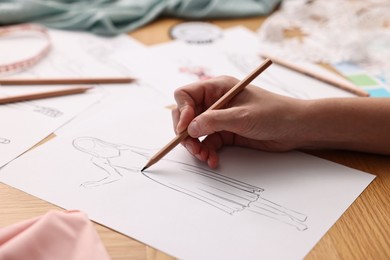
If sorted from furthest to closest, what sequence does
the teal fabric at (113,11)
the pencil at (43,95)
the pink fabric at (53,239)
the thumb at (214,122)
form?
the teal fabric at (113,11) → the pencil at (43,95) → the thumb at (214,122) → the pink fabric at (53,239)

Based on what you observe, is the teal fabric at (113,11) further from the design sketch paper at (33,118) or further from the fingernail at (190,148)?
the fingernail at (190,148)

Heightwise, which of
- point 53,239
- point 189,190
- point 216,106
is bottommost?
point 53,239

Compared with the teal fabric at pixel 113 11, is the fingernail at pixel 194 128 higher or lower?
lower

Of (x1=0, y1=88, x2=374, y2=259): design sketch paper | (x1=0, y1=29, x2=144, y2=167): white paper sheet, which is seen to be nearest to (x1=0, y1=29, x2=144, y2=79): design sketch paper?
(x1=0, y1=29, x2=144, y2=167): white paper sheet

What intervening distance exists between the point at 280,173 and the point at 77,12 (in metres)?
0.57

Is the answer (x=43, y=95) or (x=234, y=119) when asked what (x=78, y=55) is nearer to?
(x=43, y=95)

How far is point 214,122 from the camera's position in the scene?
0.55 metres

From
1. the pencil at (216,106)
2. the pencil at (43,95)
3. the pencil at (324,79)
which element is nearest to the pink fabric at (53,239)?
the pencil at (216,106)

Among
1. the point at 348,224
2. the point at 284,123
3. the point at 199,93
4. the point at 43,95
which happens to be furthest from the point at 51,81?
the point at 348,224

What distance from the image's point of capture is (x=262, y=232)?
477mm

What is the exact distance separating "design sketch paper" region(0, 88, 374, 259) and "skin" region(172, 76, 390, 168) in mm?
17

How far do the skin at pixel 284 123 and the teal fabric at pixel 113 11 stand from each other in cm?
39

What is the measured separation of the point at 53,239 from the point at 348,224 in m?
0.30

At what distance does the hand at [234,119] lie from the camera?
1.81 ft
